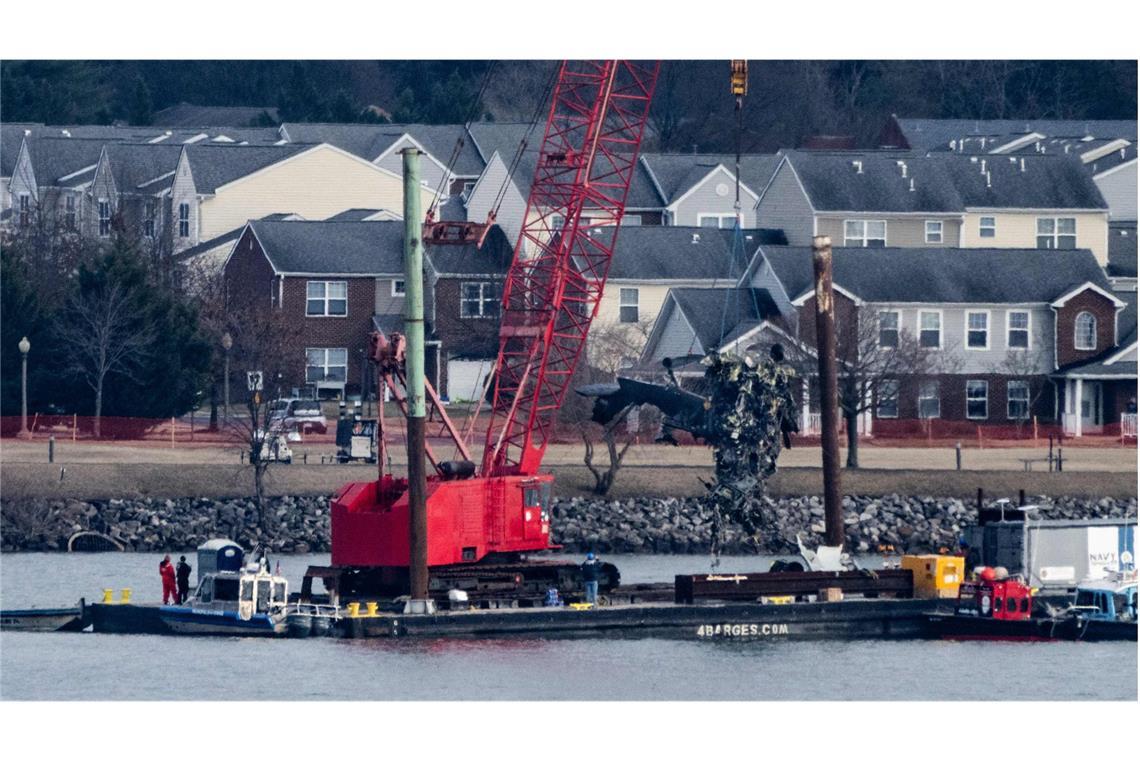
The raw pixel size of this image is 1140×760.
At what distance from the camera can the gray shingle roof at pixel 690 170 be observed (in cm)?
10031

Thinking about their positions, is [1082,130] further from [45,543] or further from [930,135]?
[45,543]

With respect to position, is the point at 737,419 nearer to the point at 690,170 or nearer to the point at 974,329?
the point at 974,329

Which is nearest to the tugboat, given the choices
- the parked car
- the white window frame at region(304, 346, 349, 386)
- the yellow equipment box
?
the yellow equipment box

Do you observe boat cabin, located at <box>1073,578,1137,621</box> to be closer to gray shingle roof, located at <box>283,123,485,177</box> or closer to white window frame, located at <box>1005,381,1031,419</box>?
white window frame, located at <box>1005,381,1031,419</box>

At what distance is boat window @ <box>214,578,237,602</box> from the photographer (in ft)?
155

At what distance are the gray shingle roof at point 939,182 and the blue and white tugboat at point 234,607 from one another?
47755mm

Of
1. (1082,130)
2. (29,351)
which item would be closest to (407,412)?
(29,351)

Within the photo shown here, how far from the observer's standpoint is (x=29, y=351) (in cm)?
7319

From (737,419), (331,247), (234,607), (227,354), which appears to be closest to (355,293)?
(331,247)

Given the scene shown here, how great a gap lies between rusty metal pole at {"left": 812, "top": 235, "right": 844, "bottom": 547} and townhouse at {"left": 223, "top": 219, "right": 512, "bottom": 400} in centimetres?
2961

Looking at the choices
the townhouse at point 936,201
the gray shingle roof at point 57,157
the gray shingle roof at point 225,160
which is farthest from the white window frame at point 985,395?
the gray shingle roof at point 57,157

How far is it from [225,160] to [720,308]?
23.6 metres

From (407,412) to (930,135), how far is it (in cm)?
Answer: 6611

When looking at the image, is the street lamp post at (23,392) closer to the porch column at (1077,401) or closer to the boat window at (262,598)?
the boat window at (262,598)
